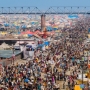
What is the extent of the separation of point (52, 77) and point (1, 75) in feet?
9.09

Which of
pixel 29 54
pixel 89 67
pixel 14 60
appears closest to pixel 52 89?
pixel 89 67

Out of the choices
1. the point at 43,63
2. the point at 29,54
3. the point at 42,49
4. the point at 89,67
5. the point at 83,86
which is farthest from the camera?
the point at 42,49

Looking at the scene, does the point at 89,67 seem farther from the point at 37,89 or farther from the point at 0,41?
the point at 0,41

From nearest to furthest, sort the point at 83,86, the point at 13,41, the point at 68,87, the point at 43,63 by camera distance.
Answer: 1. the point at 83,86
2. the point at 68,87
3. the point at 43,63
4. the point at 13,41

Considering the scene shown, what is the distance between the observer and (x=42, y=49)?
27859mm

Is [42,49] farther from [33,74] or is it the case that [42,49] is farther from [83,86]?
[83,86]

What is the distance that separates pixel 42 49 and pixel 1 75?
11.3 metres

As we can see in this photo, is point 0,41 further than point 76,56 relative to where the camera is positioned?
Yes

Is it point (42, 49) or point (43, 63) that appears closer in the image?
point (43, 63)

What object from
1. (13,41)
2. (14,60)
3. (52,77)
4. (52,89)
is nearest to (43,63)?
(14,60)

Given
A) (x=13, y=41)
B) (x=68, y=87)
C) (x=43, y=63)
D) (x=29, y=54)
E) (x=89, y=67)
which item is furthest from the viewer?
(x=13, y=41)

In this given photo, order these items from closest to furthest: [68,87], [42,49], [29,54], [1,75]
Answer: [68,87]
[1,75]
[29,54]
[42,49]

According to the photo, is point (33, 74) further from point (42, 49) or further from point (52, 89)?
point (42, 49)

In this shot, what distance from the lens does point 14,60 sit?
22.2 metres
